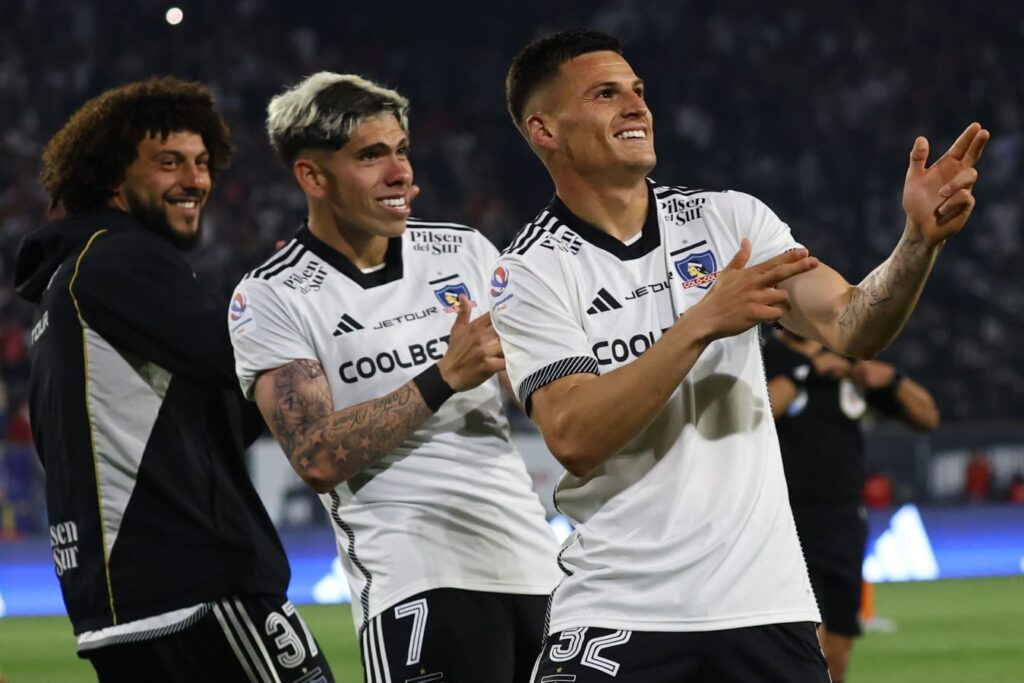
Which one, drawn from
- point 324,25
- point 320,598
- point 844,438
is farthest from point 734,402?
point 324,25

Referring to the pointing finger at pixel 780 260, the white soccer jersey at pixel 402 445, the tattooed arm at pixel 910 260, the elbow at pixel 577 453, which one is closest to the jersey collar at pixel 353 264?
the white soccer jersey at pixel 402 445

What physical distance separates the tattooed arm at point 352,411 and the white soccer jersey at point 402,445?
9 cm

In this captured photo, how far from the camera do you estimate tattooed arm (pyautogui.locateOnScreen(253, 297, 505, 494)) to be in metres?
3.75

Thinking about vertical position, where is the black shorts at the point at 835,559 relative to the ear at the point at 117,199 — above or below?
below

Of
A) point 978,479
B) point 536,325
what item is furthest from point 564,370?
point 978,479

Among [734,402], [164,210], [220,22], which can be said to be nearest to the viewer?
[734,402]

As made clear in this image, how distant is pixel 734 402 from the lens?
336 centimetres

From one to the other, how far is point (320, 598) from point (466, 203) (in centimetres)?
1028

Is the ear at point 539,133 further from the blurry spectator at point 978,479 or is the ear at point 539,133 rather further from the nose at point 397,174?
the blurry spectator at point 978,479

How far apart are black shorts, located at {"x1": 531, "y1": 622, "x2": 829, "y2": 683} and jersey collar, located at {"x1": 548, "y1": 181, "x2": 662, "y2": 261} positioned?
867 mm

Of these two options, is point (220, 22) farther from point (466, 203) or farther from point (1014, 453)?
point (1014, 453)

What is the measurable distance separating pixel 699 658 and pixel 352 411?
1.15 m

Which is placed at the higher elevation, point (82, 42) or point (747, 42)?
point (82, 42)

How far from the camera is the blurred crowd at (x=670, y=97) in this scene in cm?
2075
